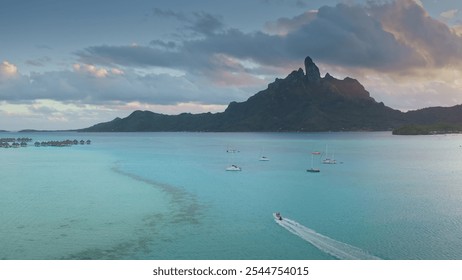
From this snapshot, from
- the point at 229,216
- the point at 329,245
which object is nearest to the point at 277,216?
the point at 229,216

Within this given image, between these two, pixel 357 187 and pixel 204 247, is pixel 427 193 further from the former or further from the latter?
pixel 204 247

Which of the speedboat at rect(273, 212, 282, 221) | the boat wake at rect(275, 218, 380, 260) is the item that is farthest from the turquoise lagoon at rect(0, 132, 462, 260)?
the speedboat at rect(273, 212, 282, 221)

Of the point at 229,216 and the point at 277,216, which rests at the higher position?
the point at 277,216

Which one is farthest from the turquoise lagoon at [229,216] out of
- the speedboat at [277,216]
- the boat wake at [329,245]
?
the speedboat at [277,216]

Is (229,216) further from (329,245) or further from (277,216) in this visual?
(329,245)

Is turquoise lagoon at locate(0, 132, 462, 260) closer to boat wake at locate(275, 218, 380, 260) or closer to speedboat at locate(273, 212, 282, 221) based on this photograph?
boat wake at locate(275, 218, 380, 260)

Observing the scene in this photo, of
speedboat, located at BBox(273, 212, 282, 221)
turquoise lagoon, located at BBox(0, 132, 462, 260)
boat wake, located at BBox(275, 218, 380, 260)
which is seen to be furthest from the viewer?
speedboat, located at BBox(273, 212, 282, 221)

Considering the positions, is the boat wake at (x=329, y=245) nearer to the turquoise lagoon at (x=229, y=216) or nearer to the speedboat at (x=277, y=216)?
the turquoise lagoon at (x=229, y=216)
